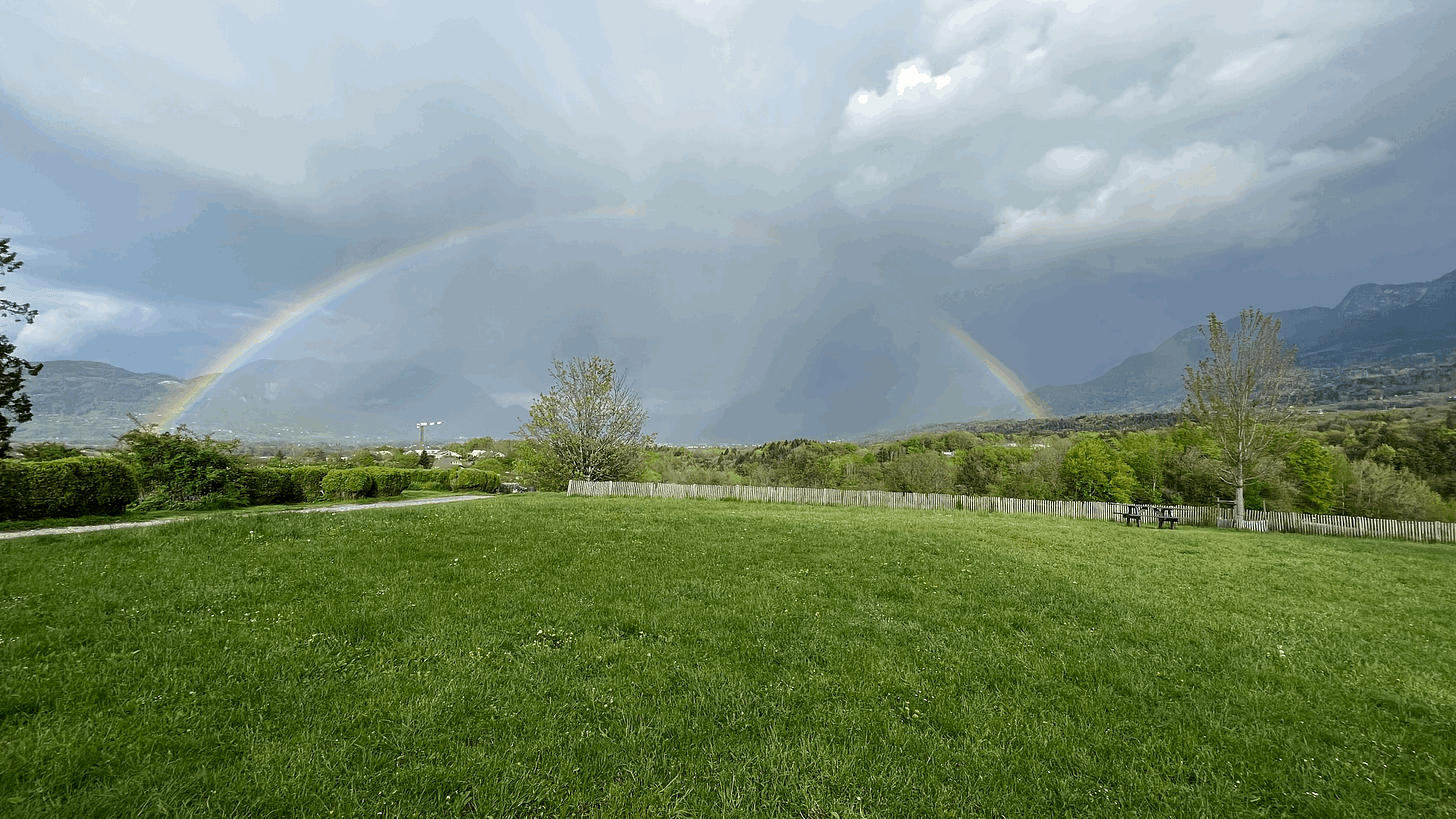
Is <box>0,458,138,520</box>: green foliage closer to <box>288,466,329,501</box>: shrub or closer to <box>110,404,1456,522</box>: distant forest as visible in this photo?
<box>288,466,329,501</box>: shrub

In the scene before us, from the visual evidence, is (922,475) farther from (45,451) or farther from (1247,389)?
(45,451)

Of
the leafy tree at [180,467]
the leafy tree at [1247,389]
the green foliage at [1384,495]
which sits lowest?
the green foliage at [1384,495]

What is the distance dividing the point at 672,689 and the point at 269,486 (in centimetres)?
3577

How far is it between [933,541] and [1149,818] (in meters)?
11.7

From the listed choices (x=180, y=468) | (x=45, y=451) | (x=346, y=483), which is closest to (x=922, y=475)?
(x=346, y=483)

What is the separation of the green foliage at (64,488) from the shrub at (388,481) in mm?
17406

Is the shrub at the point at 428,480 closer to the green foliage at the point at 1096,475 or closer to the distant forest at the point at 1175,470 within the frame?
the distant forest at the point at 1175,470

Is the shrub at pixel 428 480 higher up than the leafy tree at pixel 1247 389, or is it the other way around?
the leafy tree at pixel 1247 389

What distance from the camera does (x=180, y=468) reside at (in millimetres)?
22688

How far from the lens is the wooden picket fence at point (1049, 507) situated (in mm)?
27359

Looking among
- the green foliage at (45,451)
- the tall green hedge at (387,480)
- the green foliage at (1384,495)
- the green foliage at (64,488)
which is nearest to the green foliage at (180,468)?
the green foliage at (64,488)

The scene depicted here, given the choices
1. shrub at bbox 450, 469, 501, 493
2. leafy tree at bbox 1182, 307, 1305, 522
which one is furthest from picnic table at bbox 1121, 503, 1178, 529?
shrub at bbox 450, 469, 501, 493

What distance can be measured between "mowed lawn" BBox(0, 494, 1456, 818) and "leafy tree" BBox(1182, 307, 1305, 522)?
89.4ft

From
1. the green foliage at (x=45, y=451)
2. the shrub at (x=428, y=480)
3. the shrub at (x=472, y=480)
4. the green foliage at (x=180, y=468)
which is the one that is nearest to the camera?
the green foliage at (x=180, y=468)
